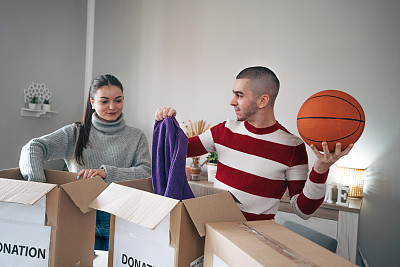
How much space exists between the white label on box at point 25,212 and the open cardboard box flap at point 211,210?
0.39 meters

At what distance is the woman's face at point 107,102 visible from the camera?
1556mm

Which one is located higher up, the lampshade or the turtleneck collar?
the turtleneck collar

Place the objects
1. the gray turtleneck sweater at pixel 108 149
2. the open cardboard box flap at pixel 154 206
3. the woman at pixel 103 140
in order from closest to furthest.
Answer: the open cardboard box flap at pixel 154 206, the gray turtleneck sweater at pixel 108 149, the woman at pixel 103 140

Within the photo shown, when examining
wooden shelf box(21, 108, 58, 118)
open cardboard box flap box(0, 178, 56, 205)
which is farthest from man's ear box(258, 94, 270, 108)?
wooden shelf box(21, 108, 58, 118)

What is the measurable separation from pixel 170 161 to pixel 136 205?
0.29 metres

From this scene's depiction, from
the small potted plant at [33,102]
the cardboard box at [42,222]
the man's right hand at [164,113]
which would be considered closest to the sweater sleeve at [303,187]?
the man's right hand at [164,113]

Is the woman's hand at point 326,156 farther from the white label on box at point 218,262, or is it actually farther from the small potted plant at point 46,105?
the small potted plant at point 46,105

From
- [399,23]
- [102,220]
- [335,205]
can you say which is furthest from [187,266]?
[399,23]

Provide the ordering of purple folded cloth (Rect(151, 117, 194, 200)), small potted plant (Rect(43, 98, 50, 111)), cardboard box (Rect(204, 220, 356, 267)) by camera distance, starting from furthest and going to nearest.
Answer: small potted plant (Rect(43, 98, 50, 111)), purple folded cloth (Rect(151, 117, 194, 200)), cardboard box (Rect(204, 220, 356, 267))

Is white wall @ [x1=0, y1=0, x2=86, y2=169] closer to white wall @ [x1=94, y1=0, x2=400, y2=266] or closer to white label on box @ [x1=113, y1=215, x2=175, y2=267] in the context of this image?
white wall @ [x1=94, y1=0, x2=400, y2=266]

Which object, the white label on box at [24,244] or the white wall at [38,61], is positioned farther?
the white wall at [38,61]

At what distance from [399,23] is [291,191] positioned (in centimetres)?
Result: 213

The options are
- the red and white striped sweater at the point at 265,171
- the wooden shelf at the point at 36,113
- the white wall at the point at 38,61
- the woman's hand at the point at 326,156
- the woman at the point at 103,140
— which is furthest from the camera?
the wooden shelf at the point at 36,113

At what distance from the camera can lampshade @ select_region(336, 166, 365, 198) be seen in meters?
2.46
